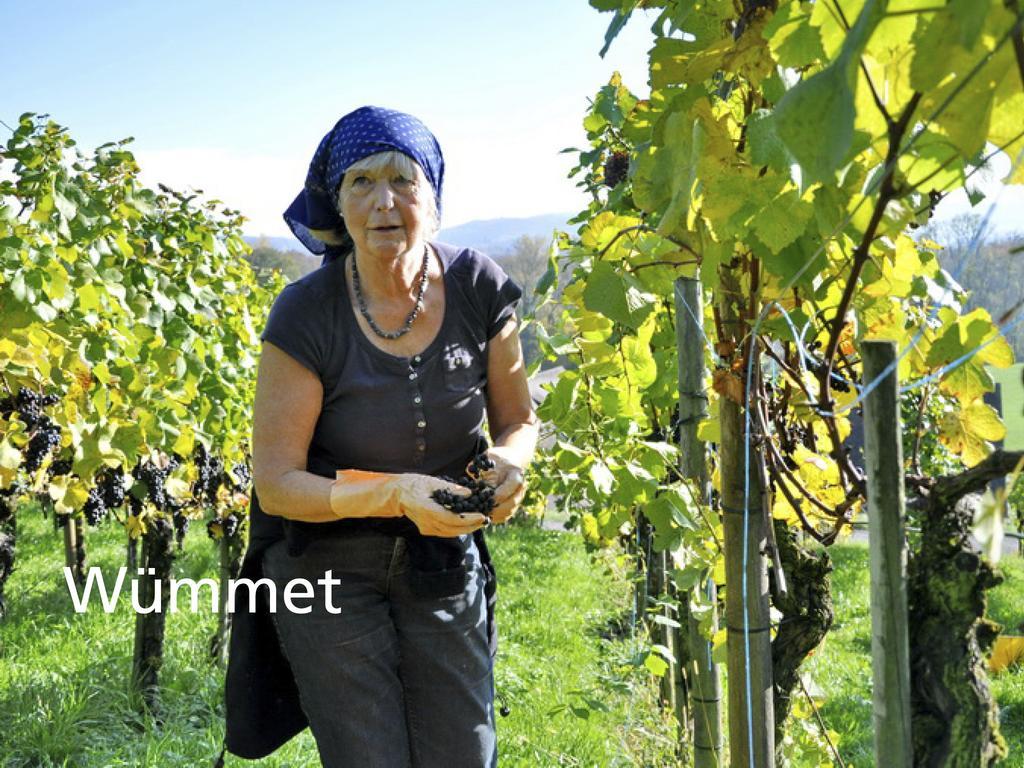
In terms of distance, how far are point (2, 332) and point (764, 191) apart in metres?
2.28

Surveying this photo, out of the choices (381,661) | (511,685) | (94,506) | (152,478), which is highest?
(152,478)

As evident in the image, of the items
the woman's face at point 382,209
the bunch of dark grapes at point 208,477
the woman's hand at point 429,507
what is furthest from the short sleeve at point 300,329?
the bunch of dark grapes at point 208,477

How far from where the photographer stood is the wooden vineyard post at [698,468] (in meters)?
2.06

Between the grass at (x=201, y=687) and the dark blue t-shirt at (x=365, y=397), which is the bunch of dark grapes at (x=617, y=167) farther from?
the grass at (x=201, y=687)

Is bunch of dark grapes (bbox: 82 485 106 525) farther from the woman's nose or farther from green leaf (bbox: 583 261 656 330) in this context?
green leaf (bbox: 583 261 656 330)

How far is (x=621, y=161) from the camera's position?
2779 mm

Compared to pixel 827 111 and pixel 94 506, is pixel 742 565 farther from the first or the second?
pixel 94 506

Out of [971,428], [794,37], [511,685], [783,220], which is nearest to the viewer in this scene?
[794,37]

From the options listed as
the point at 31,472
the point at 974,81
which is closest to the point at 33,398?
the point at 31,472

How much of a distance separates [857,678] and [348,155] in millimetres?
4904

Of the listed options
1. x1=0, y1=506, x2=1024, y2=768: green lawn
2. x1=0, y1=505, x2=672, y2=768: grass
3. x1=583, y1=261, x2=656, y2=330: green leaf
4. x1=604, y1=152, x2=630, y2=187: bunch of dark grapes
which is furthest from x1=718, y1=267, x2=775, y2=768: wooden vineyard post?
x1=604, y1=152, x2=630, y2=187: bunch of dark grapes

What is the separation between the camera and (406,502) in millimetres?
1755

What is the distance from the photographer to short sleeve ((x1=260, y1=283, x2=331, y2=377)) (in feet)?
6.16

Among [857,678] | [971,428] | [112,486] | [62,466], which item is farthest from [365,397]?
[857,678]
